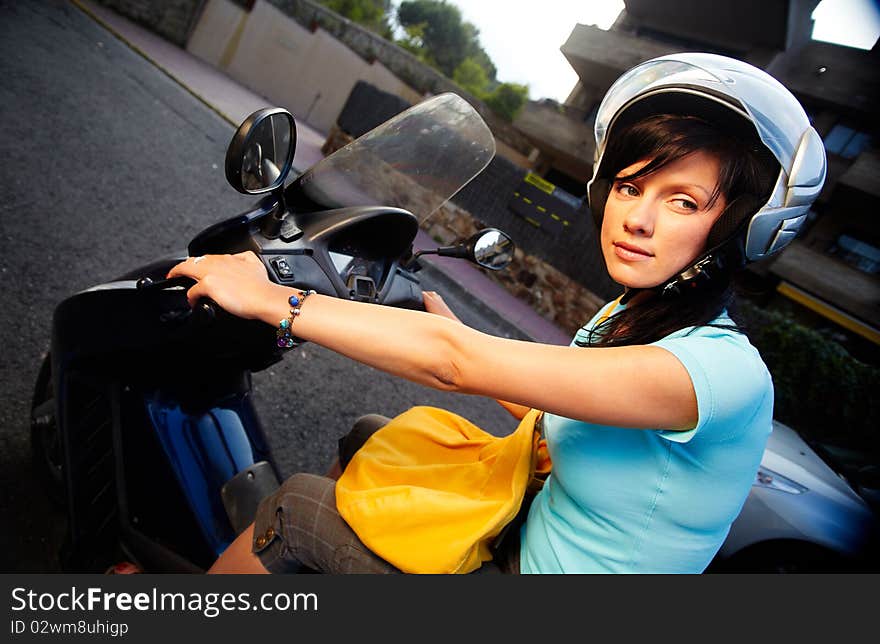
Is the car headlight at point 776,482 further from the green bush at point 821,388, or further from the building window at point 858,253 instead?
the building window at point 858,253

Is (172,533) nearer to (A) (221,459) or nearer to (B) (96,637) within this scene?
(A) (221,459)

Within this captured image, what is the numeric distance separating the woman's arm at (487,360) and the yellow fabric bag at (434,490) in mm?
287

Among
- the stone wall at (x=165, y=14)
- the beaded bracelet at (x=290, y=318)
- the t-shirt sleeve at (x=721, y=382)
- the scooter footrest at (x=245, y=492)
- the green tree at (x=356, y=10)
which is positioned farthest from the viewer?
the green tree at (x=356, y=10)

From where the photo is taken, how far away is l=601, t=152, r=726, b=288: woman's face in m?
1.08

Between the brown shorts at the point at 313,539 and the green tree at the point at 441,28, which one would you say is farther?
the green tree at the point at 441,28

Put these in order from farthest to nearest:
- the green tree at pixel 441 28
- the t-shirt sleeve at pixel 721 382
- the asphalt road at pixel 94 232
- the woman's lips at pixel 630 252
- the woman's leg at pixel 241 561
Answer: the green tree at pixel 441 28 → the asphalt road at pixel 94 232 → the woman's leg at pixel 241 561 → the woman's lips at pixel 630 252 → the t-shirt sleeve at pixel 721 382

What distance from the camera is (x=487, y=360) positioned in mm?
921

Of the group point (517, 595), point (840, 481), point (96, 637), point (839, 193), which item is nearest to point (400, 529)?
point (517, 595)

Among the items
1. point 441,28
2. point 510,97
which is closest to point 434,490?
point 510,97

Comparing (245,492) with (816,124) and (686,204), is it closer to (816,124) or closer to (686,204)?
(686,204)

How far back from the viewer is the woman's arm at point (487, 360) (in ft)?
2.83

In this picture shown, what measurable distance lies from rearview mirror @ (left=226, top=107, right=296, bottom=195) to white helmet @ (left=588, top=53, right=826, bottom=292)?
84 cm

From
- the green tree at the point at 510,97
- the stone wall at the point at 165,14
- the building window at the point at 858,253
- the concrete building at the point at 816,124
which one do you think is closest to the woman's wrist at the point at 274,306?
the concrete building at the point at 816,124

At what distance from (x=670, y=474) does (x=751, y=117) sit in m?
0.77
